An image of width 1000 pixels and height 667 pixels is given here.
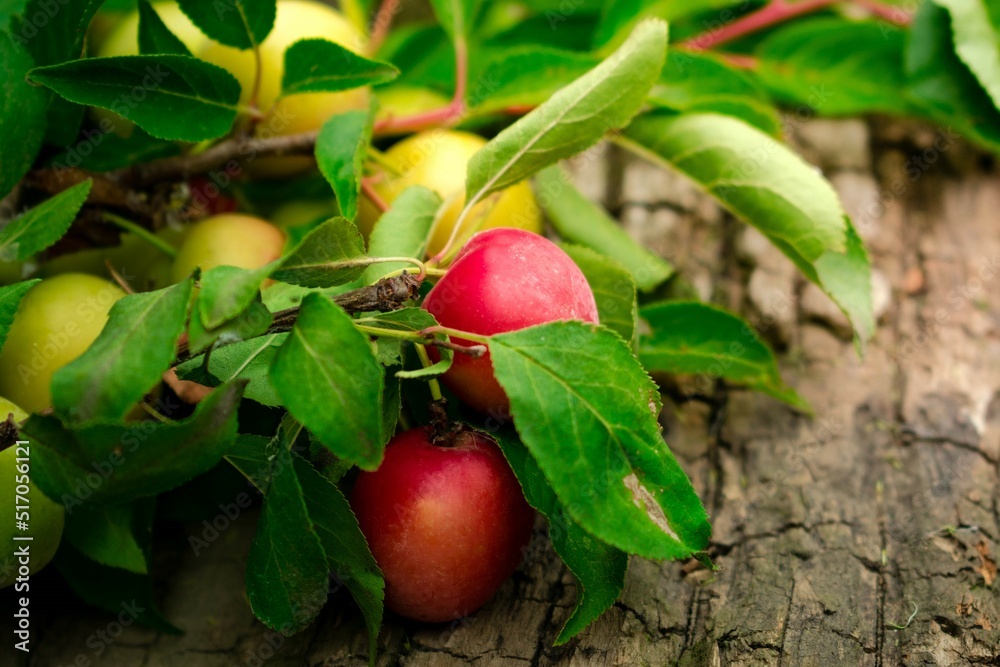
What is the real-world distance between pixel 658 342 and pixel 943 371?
0.35m

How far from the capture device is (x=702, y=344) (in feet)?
2.75

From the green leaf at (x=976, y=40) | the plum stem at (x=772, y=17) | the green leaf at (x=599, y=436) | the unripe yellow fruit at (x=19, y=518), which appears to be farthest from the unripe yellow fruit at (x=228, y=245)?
the green leaf at (x=976, y=40)

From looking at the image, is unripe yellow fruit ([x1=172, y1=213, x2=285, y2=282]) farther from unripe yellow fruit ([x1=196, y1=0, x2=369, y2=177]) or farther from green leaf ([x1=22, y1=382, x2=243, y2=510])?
green leaf ([x1=22, y1=382, x2=243, y2=510])

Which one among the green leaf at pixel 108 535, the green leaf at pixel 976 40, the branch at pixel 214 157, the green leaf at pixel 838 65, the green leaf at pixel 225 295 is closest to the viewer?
the green leaf at pixel 225 295

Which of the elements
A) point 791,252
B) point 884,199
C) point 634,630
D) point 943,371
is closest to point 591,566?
point 634,630

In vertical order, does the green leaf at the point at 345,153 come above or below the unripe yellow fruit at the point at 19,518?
above

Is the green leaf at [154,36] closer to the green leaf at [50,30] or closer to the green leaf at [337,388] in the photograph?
the green leaf at [50,30]

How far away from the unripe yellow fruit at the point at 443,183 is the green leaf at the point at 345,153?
97 millimetres

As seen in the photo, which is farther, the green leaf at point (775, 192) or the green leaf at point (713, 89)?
the green leaf at point (713, 89)

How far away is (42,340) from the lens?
0.71 m

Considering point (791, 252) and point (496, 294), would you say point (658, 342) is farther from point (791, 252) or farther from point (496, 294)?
point (496, 294)

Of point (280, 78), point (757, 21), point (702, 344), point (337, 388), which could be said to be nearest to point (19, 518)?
point (337, 388)

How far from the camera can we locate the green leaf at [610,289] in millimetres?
718

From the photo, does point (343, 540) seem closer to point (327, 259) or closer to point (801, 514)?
point (327, 259)
